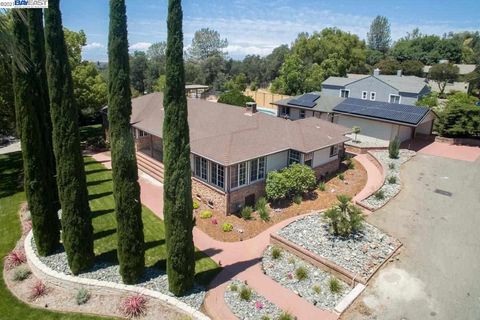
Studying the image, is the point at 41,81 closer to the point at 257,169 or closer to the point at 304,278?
the point at 257,169

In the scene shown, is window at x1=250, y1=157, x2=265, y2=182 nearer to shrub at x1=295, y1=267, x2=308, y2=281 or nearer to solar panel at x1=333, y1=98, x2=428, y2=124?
shrub at x1=295, y1=267, x2=308, y2=281

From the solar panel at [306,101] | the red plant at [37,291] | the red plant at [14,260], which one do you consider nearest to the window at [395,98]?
the solar panel at [306,101]

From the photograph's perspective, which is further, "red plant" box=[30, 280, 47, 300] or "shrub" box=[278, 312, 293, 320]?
"red plant" box=[30, 280, 47, 300]

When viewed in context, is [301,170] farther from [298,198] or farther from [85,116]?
[85,116]

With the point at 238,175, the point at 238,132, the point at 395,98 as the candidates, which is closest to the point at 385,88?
the point at 395,98

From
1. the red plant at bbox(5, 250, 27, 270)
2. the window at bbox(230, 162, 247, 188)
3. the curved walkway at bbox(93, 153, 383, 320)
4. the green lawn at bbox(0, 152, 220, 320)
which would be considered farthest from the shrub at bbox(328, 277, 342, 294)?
the red plant at bbox(5, 250, 27, 270)

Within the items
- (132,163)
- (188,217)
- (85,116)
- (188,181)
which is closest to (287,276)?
(188,217)
